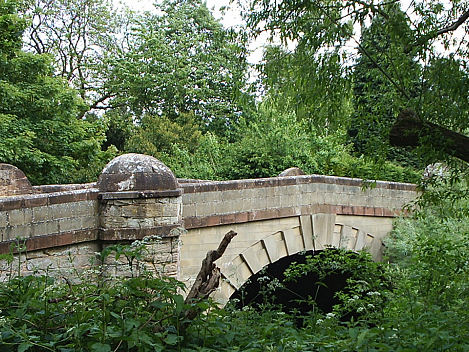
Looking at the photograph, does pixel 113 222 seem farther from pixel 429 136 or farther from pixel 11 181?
pixel 429 136

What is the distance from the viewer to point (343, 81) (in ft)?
15.5

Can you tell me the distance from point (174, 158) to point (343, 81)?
43.9 feet

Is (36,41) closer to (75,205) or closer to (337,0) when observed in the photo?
(75,205)

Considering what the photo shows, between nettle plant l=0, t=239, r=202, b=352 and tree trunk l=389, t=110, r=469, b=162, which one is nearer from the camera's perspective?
nettle plant l=0, t=239, r=202, b=352

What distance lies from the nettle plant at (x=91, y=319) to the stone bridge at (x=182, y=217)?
0.65 feet

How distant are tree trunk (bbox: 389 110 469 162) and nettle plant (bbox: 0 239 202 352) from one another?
75.1 inches

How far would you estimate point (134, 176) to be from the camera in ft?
21.9

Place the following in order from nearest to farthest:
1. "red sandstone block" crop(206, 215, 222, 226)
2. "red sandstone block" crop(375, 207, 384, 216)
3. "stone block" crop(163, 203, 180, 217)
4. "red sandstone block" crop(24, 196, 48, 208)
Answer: "red sandstone block" crop(24, 196, 48, 208), "stone block" crop(163, 203, 180, 217), "red sandstone block" crop(206, 215, 222, 226), "red sandstone block" crop(375, 207, 384, 216)

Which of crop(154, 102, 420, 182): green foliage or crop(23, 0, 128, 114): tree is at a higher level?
crop(23, 0, 128, 114): tree

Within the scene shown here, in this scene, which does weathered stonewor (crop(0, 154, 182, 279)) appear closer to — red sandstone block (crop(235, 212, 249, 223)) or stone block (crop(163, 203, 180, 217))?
stone block (crop(163, 203, 180, 217))

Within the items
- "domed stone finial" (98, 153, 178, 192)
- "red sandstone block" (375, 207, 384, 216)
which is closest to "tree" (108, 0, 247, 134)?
"red sandstone block" (375, 207, 384, 216)

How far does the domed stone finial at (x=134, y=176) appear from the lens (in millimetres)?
6664

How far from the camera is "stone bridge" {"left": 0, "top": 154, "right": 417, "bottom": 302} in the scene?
20.0 ft

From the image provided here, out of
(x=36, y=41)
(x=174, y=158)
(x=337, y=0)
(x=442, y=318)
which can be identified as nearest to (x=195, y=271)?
(x=337, y=0)
